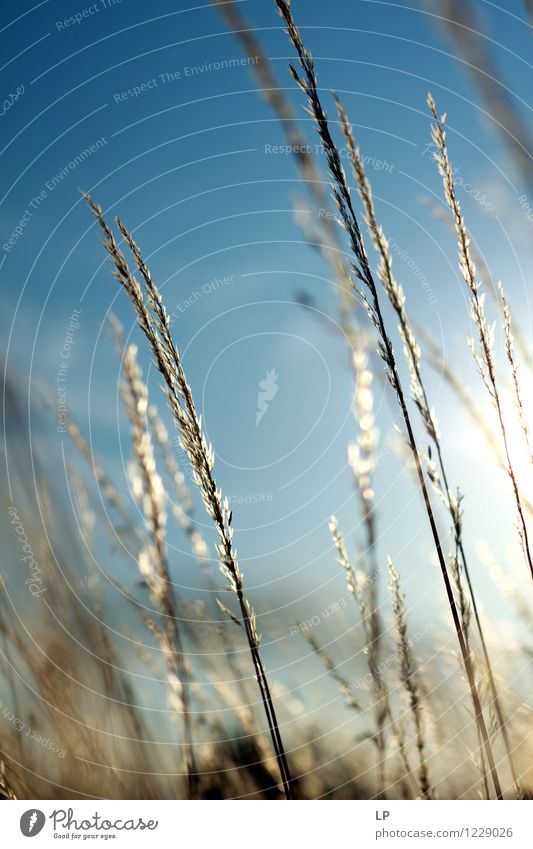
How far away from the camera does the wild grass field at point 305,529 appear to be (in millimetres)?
1315

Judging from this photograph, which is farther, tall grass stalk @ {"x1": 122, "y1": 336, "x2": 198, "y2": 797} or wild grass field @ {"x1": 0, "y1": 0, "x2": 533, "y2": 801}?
tall grass stalk @ {"x1": 122, "y1": 336, "x2": 198, "y2": 797}

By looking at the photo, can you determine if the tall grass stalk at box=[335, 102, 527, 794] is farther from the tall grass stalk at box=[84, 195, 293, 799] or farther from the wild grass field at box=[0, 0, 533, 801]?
the tall grass stalk at box=[84, 195, 293, 799]

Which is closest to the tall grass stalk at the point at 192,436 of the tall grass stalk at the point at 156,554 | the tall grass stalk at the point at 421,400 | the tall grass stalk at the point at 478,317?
the tall grass stalk at the point at 156,554

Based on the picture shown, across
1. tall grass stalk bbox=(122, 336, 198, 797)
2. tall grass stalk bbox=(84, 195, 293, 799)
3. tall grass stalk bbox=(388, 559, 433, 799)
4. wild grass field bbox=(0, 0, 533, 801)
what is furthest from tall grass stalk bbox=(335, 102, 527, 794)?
tall grass stalk bbox=(122, 336, 198, 797)

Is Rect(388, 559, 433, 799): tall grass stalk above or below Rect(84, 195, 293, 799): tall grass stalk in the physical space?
below

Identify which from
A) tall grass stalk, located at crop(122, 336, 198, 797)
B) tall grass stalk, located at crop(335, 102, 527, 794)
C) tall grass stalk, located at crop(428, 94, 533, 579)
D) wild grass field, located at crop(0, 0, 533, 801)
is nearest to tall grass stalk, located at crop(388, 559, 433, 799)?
wild grass field, located at crop(0, 0, 533, 801)

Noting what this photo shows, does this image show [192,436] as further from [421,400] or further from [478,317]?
[478,317]

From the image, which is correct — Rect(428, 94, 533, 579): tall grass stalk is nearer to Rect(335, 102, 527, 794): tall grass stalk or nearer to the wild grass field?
the wild grass field

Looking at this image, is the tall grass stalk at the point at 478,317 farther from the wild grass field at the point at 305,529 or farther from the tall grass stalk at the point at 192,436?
the tall grass stalk at the point at 192,436

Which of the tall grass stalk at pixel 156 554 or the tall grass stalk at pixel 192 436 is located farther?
the tall grass stalk at pixel 156 554

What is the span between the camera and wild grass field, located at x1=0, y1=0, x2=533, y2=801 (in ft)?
4.32

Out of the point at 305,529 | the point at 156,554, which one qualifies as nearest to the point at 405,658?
the point at 305,529

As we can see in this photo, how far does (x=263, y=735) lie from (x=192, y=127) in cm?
204

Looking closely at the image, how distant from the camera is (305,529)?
1837 millimetres
